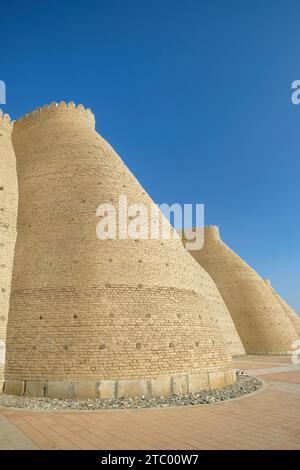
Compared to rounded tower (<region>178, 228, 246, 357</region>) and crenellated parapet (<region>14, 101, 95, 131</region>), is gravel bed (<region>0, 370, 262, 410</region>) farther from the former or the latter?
rounded tower (<region>178, 228, 246, 357</region>)

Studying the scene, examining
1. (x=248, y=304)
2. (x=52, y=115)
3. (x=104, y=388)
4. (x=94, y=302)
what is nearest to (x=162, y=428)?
(x=104, y=388)

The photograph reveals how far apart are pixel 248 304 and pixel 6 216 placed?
23.2 metres

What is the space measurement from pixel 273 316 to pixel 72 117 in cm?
2292

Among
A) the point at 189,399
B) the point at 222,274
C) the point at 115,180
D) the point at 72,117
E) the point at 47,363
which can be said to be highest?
the point at 72,117

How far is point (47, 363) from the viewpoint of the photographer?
10.9 meters

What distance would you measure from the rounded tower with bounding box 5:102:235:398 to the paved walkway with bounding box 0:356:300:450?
1702 millimetres

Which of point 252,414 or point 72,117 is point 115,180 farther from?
point 252,414

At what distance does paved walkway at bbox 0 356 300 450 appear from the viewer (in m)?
6.42

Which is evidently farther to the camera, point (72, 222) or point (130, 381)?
point (72, 222)

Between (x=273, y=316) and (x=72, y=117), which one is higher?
(x=72, y=117)

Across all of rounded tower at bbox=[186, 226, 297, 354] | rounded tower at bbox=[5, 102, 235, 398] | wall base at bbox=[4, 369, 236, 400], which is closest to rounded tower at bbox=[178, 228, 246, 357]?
rounded tower at bbox=[186, 226, 297, 354]
